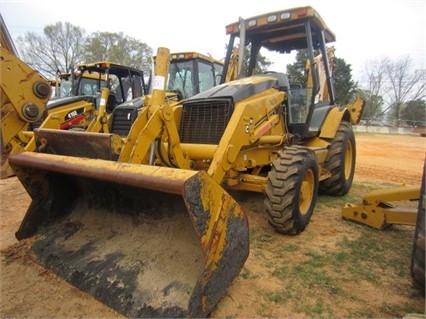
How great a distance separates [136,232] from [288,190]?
5.16 ft

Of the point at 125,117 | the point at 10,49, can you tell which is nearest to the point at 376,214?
the point at 125,117

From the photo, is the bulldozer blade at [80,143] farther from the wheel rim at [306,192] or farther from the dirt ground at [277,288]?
the wheel rim at [306,192]

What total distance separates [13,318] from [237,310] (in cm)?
156

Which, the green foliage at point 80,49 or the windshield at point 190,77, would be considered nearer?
the windshield at point 190,77

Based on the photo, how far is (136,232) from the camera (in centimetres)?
302

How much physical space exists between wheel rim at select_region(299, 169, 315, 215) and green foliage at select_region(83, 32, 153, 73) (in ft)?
116

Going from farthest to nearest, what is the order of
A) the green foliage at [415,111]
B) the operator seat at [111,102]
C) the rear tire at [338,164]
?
the green foliage at [415,111] < the operator seat at [111,102] < the rear tire at [338,164]

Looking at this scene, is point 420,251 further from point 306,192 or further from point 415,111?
point 415,111

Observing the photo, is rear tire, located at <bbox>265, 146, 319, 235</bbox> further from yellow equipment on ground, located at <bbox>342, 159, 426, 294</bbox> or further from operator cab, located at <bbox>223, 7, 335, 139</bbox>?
operator cab, located at <bbox>223, 7, 335, 139</bbox>

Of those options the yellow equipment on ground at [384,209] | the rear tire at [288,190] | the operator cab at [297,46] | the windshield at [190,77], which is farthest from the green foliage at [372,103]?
the rear tire at [288,190]

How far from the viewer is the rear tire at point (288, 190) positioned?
136 inches

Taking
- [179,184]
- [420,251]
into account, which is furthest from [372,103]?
[179,184]

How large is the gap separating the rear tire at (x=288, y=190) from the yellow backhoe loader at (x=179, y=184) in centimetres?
1

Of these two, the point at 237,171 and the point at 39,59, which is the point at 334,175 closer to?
the point at 237,171
